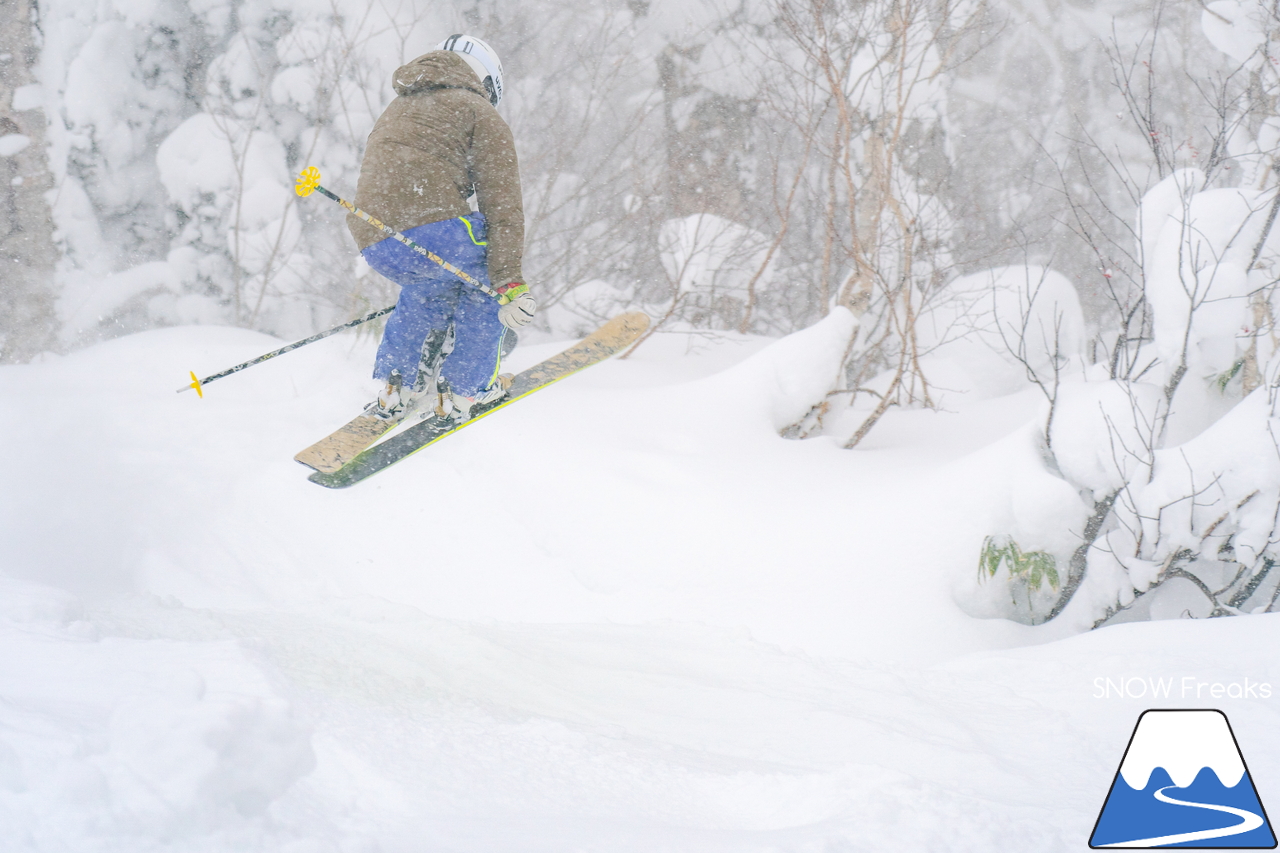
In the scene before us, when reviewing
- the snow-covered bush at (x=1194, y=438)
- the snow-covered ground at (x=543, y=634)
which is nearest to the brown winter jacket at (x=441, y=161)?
the snow-covered ground at (x=543, y=634)

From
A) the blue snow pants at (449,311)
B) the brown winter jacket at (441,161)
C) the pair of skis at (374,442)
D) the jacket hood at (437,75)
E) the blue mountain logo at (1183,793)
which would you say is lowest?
the blue mountain logo at (1183,793)

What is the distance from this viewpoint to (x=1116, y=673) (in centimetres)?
235

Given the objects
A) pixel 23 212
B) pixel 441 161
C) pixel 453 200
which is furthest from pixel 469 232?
pixel 23 212

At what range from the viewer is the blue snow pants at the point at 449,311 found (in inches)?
126

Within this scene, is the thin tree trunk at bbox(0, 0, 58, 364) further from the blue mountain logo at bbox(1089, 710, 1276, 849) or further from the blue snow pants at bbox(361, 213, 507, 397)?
the blue mountain logo at bbox(1089, 710, 1276, 849)

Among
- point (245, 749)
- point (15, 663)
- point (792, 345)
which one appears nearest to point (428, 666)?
point (15, 663)

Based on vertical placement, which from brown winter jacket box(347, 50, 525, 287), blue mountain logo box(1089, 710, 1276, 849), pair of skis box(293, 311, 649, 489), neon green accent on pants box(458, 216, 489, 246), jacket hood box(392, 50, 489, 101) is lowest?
blue mountain logo box(1089, 710, 1276, 849)

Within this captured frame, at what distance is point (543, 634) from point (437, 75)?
7.26 feet

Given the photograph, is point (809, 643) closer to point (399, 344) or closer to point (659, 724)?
point (659, 724)

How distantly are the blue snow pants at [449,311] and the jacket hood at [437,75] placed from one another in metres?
0.52

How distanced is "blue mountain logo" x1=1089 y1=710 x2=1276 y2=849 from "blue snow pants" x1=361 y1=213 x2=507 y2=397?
2.69m

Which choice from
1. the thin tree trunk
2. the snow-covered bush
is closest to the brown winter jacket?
the snow-covered bush

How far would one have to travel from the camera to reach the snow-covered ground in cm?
110

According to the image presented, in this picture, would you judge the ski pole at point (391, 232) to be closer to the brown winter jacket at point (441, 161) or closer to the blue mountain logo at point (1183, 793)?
the brown winter jacket at point (441, 161)
